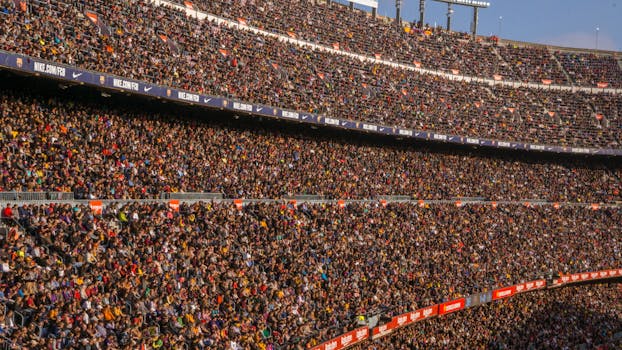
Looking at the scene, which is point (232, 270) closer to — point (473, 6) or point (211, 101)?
point (211, 101)

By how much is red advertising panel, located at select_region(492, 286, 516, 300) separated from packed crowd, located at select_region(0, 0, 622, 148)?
13.1 metres

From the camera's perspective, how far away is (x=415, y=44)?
193 ft

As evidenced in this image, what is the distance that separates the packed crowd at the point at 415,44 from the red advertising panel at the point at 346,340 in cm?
2190

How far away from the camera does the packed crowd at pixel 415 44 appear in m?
46.5

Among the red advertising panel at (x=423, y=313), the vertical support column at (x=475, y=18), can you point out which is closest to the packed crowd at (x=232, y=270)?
the red advertising panel at (x=423, y=313)

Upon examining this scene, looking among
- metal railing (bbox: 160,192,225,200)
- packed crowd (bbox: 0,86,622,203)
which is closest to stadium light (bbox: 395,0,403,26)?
packed crowd (bbox: 0,86,622,203)

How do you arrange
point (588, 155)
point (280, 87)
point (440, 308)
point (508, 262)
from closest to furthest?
1. point (440, 308)
2. point (280, 87)
3. point (508, 262)
4. point (588, 155)

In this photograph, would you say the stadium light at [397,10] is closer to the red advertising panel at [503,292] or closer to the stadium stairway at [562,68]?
the stadium stairway at [562,68]

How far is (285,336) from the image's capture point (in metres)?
24.0

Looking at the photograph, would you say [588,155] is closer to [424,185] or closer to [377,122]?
[424,185]

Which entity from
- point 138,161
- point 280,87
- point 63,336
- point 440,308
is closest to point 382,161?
point 280,87

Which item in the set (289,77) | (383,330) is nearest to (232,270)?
(383,330)

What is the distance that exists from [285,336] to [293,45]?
25.9 meters

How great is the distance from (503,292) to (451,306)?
5469 mm
